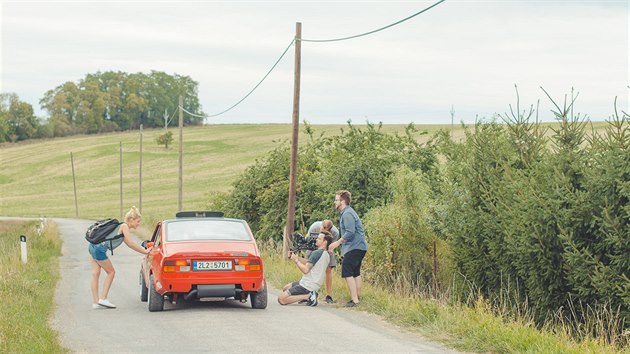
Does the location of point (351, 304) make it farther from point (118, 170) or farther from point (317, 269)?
point (118, 170)

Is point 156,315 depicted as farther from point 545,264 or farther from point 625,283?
point 625,283

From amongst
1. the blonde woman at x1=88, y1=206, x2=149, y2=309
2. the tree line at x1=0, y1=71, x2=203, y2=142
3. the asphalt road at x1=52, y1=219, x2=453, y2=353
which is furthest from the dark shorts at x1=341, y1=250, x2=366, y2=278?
the tree line at x1=0, y1=71, x2=203, y2=142

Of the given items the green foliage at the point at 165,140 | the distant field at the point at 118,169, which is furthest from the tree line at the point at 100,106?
the green foliage at the point at 165,140

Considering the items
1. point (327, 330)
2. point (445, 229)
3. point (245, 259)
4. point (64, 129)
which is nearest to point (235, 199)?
point (445, 229)

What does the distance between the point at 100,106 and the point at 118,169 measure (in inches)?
1701

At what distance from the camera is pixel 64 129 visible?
140m

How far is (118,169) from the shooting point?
336 feet

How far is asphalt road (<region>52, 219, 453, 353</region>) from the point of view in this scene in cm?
1017

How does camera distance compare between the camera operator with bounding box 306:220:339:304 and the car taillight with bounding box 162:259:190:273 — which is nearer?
the car taillight with bounding box 162:259:190:273

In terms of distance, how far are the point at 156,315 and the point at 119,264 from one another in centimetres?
1450

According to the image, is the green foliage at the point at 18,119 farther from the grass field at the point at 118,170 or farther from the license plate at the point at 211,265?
the license plate at the point at 211,265

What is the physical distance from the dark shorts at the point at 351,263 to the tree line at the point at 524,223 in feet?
4.49

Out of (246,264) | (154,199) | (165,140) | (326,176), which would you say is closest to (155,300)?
(246,264)

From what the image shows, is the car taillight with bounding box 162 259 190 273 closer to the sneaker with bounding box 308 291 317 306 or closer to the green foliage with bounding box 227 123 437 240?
the sneaker with bounding box 308 291 317 306
